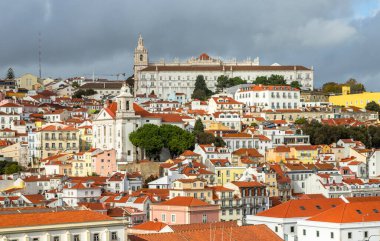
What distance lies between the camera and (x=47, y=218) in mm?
38125

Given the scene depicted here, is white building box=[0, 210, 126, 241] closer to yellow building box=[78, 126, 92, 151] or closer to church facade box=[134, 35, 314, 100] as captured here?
yellow building box=[78, 126, 92, 151]

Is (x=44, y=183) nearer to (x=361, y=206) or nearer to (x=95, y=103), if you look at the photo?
(x=361, y=206)

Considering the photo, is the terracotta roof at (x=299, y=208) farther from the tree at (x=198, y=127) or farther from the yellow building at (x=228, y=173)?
the tree at (x=198, y=127)

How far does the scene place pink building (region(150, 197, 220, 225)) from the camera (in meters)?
56.2

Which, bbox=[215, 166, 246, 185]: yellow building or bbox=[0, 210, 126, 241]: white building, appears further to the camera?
A: bbox=[215, 166, 246, 185]: yellow building

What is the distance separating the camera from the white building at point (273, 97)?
107m

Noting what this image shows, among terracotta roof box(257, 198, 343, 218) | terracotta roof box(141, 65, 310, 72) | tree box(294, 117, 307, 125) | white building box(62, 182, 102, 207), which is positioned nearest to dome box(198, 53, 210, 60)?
terracotta roof box(141, 65, 310, 72)

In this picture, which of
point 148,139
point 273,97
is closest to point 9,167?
point 148,139

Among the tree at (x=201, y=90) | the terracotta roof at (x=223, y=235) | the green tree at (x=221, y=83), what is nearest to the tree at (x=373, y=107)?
the tree at (x=201, y=90)

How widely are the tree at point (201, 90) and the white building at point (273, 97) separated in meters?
12.6

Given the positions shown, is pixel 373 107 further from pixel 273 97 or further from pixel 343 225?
pixel 343 225

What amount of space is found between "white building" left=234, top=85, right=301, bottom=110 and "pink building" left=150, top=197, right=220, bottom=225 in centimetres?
4820

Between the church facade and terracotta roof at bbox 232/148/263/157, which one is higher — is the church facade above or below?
above

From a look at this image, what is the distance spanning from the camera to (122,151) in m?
81.5
